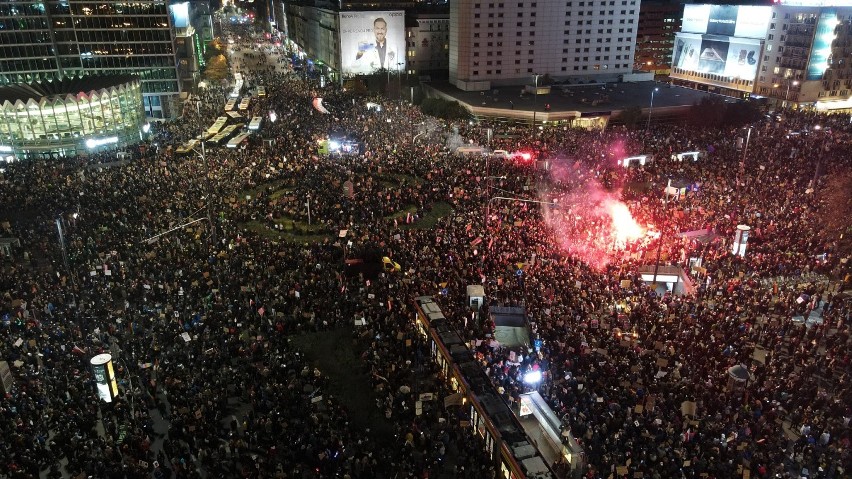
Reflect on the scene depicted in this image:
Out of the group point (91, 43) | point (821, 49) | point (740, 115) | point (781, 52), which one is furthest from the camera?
point (781, 52)

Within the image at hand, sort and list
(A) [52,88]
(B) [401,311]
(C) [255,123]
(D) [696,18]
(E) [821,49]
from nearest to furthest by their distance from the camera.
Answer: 1. (B) [401,311]
2. (A) [52,88]
3. (C) [255,123]
4. (E) [821,49]
5. (D) [696,18]

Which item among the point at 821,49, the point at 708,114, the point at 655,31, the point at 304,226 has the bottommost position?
the point at 304,226

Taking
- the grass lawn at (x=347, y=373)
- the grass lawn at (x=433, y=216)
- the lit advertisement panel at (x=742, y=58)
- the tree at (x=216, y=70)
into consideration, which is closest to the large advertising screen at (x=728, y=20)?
the lit advertisement panel at (x=742, y=58)

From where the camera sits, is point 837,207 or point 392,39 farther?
point 392,39

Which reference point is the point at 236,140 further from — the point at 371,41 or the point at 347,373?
the point at 371,41

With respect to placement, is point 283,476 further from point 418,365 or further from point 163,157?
point 163,157

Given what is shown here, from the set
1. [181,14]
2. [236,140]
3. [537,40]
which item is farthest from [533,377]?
[181,14]

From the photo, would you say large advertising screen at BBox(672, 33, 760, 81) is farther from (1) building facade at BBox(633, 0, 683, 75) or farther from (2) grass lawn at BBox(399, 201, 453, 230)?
(2) grass lawn at BBox(399, 201, 453, 230)
